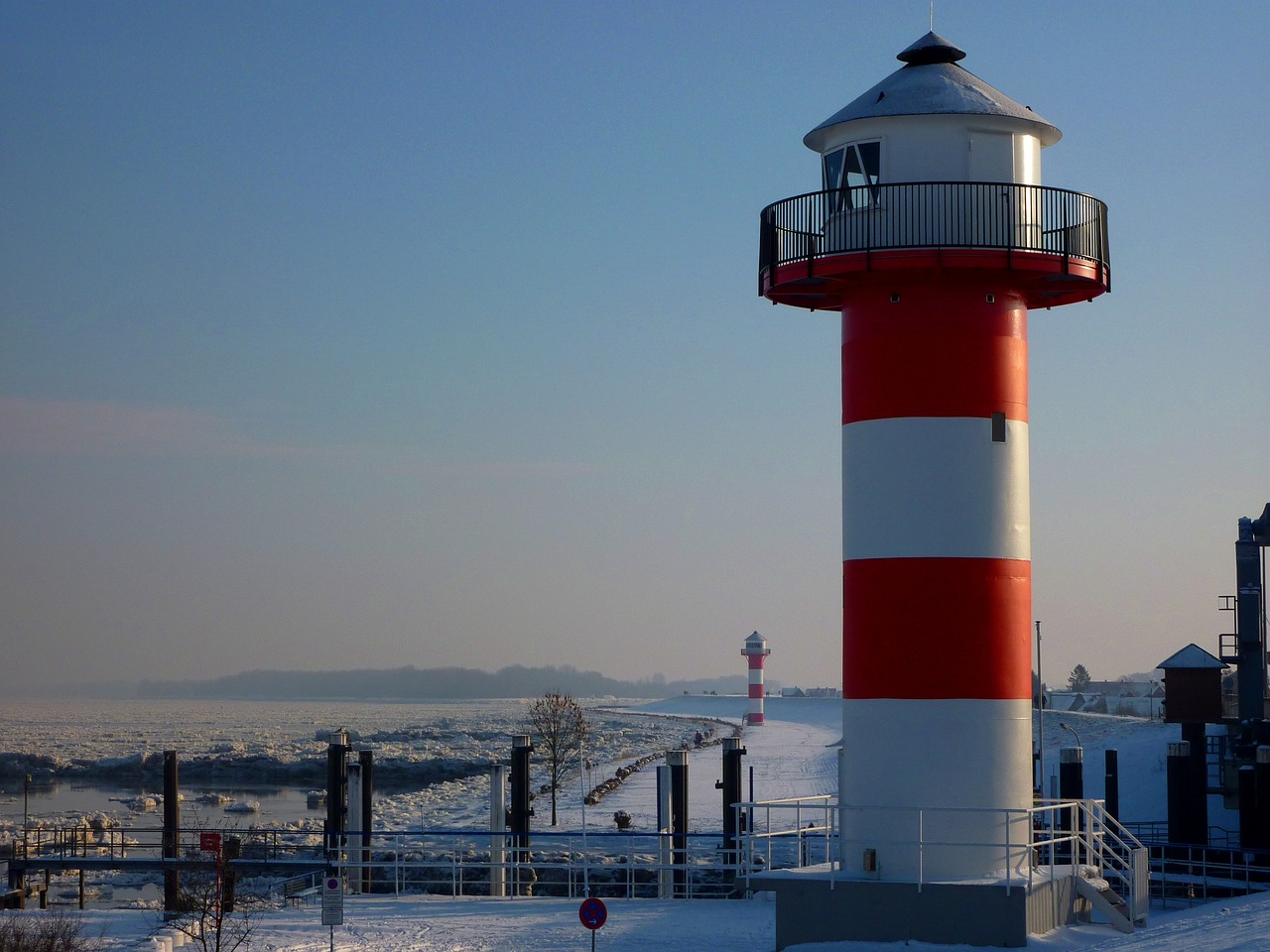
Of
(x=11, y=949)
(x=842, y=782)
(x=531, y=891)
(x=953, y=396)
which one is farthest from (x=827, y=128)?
(x=531, y=891)

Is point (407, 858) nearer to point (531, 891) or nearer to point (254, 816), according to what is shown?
point (531, 891)

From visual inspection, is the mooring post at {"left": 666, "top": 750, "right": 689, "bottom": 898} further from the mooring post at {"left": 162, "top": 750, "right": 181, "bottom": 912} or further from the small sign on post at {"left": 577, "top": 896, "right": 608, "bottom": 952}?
the small sign on post at {"left": 577, "top": 896, "right": 608, "bottom": 952}

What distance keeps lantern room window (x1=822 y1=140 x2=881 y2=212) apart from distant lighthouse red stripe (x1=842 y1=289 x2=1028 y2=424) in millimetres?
1330

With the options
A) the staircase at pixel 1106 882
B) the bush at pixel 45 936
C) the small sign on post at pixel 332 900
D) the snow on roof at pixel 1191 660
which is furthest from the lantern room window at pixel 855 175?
the snow on roof at pixel 1191 660

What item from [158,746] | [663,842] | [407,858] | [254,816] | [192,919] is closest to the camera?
[192,919]

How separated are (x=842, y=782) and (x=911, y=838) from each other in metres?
1.35

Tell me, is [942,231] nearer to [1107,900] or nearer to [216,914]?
[1107,900]

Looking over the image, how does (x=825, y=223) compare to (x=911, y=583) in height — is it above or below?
above

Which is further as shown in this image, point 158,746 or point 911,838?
point 158,746

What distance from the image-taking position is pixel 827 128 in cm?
2108

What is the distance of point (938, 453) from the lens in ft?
66.2

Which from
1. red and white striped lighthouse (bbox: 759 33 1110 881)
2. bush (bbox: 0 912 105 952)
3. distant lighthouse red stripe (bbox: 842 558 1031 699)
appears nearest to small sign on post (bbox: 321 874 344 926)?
bush (bbox: 0 912 105 952)

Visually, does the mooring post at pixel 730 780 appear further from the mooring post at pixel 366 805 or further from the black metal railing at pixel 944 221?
the black metal railing at pixel 944 221

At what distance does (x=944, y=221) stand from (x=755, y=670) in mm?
90346
